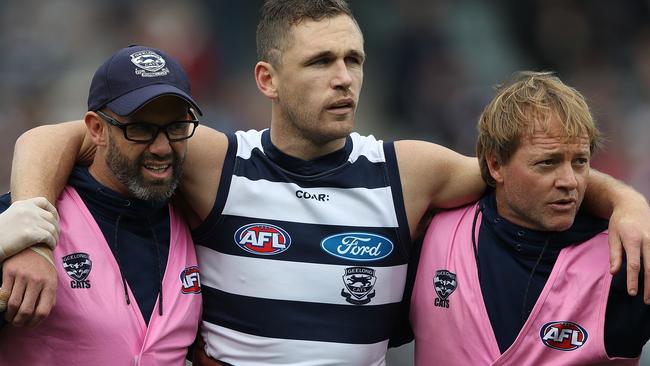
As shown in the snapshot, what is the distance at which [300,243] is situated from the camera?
4.23 m

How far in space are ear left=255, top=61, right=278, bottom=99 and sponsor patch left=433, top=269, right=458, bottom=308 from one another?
3.29 feet

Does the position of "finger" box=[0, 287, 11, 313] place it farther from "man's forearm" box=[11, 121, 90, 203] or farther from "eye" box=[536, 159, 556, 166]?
"eye" box=[536, 159, 556, 166]

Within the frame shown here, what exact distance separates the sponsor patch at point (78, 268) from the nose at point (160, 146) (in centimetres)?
46

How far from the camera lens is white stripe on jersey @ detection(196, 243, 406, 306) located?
419cm

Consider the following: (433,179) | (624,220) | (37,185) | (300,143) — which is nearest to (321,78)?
(300,143)

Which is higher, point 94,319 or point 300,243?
point 300,243

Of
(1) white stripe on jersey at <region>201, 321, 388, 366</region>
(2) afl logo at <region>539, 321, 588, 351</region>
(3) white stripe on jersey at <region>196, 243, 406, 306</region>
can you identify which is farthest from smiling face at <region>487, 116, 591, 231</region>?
(1) white stripe on jersey at <region>201, 321, 388, 366</region>

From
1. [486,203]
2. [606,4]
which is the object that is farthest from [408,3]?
[486,203]

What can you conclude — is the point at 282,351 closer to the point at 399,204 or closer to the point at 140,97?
the point at 399,204

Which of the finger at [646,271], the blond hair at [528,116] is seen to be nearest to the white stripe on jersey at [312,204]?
the blond hair at [528,116]

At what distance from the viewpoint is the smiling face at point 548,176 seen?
158 inches

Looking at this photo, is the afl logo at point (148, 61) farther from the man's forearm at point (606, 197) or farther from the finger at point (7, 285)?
the man's forearm at point (606, 197)

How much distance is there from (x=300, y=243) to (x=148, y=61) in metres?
0.92

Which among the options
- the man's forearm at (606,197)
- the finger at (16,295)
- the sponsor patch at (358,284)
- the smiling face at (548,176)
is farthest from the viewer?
the sponsor patch at (358,284)
